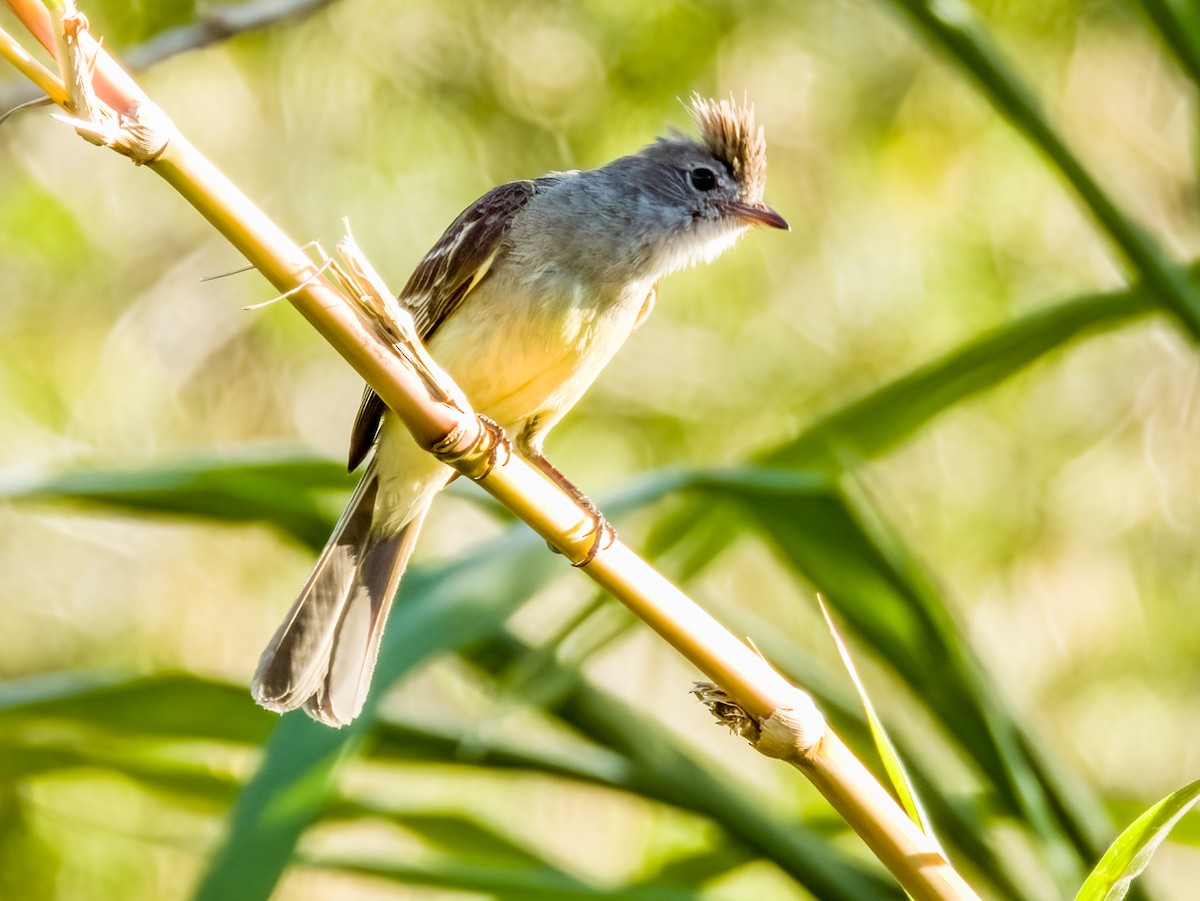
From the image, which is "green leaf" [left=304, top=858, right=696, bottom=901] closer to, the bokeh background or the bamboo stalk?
the bamboo stalk

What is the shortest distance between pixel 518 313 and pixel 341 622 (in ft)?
2.02

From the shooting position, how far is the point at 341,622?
2320 millimetres

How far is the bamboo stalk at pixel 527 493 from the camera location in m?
0.97

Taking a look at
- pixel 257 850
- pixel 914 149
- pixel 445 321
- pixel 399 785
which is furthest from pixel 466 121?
pixel 257 850

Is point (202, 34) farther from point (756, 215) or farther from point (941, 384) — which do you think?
point (941, 384)

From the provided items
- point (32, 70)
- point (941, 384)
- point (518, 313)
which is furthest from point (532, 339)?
point (32, 70)

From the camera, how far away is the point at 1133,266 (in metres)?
2.08

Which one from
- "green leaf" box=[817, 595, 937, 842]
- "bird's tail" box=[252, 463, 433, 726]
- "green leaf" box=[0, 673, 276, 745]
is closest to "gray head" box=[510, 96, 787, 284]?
"bird's tail" box=[252, 463, 433, 726]

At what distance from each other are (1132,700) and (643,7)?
314 centimetres

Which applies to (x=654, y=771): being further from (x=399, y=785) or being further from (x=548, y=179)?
(x=399, y=785)

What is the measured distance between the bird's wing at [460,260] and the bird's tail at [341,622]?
15 cm

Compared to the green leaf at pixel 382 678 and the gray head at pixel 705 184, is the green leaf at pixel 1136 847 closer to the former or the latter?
the green leaf at pixel 382 678

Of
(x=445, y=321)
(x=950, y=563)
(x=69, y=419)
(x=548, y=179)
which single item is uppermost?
(x=69, y=419)

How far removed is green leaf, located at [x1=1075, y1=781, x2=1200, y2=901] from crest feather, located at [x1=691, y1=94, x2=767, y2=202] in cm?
195
